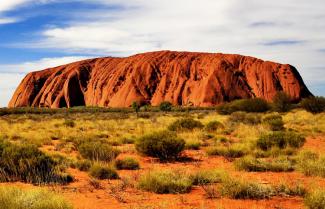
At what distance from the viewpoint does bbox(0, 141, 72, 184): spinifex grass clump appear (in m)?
9.27

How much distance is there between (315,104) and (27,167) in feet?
93.9

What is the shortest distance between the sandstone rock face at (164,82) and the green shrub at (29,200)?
229 ft

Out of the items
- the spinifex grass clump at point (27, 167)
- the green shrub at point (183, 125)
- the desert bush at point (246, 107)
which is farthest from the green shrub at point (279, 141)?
the desert bush at point (246, 107)

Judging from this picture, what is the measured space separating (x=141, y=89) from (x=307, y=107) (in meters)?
51.8

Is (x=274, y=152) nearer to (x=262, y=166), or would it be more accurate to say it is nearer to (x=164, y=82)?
(x=262, y=166)

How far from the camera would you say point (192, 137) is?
57.7 feet

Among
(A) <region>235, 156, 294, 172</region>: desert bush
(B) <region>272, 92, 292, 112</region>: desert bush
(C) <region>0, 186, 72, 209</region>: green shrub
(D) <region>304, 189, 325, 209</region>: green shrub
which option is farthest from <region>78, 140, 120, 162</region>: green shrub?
(B) <region>272, 92, 292, 112</region>: desert bush

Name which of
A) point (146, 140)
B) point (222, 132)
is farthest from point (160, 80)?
point (146, 140)

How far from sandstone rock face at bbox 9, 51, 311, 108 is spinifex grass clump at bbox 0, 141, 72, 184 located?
6600cm

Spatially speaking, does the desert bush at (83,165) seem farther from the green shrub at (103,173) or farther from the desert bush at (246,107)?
the desert bush at (246,107)

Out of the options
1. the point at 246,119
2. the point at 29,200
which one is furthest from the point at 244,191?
the point at 246,119

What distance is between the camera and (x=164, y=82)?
A: 3337 inches

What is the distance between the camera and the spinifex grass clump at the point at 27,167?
9273mm

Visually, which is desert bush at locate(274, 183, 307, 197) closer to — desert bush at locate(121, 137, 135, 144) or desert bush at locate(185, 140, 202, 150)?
desert bush at locate(185, 140, 202, 150)
